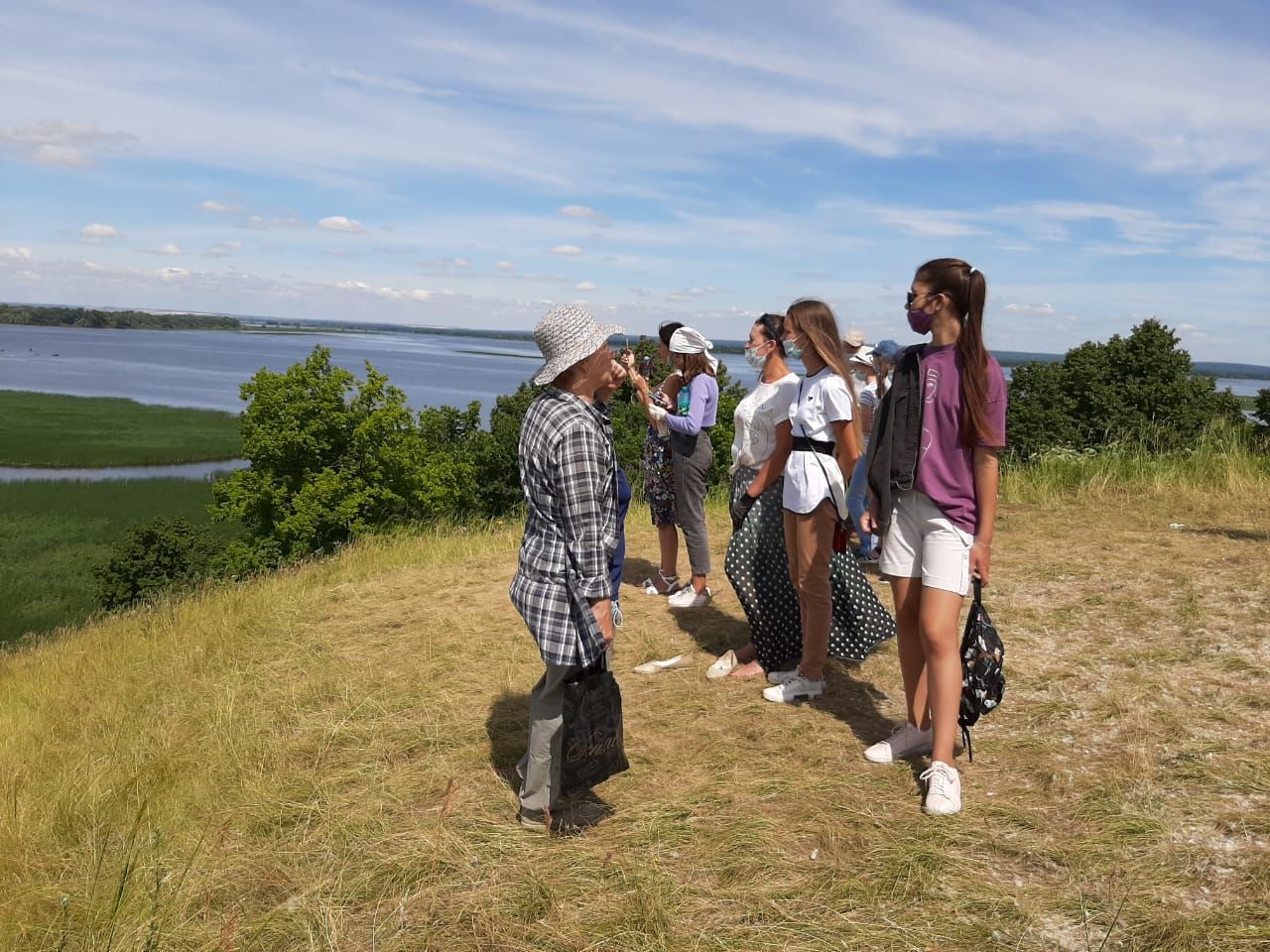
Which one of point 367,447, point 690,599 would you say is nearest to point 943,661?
point 690,599

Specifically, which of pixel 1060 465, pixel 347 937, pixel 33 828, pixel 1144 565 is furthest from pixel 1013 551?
pixel 33 828

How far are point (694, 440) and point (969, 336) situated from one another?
295cm

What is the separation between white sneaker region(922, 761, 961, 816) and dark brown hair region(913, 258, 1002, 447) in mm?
1207

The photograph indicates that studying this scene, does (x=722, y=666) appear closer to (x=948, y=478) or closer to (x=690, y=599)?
(x=690, y=599)

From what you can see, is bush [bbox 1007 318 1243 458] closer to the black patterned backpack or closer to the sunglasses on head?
the sunglasses on head

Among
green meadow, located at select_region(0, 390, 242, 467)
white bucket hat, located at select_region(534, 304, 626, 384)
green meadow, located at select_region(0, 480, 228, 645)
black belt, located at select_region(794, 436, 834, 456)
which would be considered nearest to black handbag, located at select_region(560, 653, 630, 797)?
white bucket hat, located at select_region(534, 304, 626, 384)

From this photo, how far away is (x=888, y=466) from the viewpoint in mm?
3404

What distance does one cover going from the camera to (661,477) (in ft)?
20.5

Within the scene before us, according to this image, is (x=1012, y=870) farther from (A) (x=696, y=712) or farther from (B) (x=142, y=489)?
(B) (x=142, y=489)

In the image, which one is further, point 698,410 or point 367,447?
point 367,447

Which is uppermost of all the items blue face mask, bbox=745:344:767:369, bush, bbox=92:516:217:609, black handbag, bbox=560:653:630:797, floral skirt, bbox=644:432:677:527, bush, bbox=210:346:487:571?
blue face mask, bbox=745:344:767:369

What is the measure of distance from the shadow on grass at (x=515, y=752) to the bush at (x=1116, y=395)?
22107 millimetres

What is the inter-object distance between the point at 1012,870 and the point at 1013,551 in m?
4.92

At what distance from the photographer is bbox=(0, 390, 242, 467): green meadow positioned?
180ft
